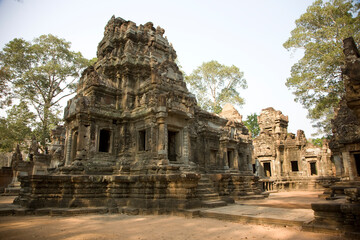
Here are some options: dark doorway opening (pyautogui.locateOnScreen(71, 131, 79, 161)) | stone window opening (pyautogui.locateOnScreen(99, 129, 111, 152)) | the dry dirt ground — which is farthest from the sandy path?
stone window opening (pyautogui.locateOnScreen(99, 129, 111, 152))

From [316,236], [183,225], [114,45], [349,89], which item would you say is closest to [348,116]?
[349,89]

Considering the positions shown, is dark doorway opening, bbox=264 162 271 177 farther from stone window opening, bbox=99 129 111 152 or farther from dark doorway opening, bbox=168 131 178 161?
stone window opening, bbox=99 129 111 152

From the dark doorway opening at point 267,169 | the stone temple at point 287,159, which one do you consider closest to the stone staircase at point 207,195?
the stone temple at point 287,159

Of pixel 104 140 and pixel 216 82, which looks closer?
pixel 104 140

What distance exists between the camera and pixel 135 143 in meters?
11.1

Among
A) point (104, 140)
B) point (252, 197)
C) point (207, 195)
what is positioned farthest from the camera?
point (252, 197)

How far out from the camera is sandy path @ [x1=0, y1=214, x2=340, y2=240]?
17.5 ft

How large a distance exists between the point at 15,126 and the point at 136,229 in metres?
21.0

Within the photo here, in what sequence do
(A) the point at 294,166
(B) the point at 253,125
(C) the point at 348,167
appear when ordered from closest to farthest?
(C) the point at 348,167 → (A) the point at 294,166 → (B) the point at 253,125

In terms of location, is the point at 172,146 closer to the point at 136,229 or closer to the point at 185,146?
the point at 185,146

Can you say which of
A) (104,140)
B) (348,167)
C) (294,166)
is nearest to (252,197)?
(348,167)

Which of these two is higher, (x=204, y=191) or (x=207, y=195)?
(x=204, y=191)

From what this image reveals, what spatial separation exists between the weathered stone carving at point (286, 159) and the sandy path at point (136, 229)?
15.4 metres

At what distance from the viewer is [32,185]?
28.9 ft
